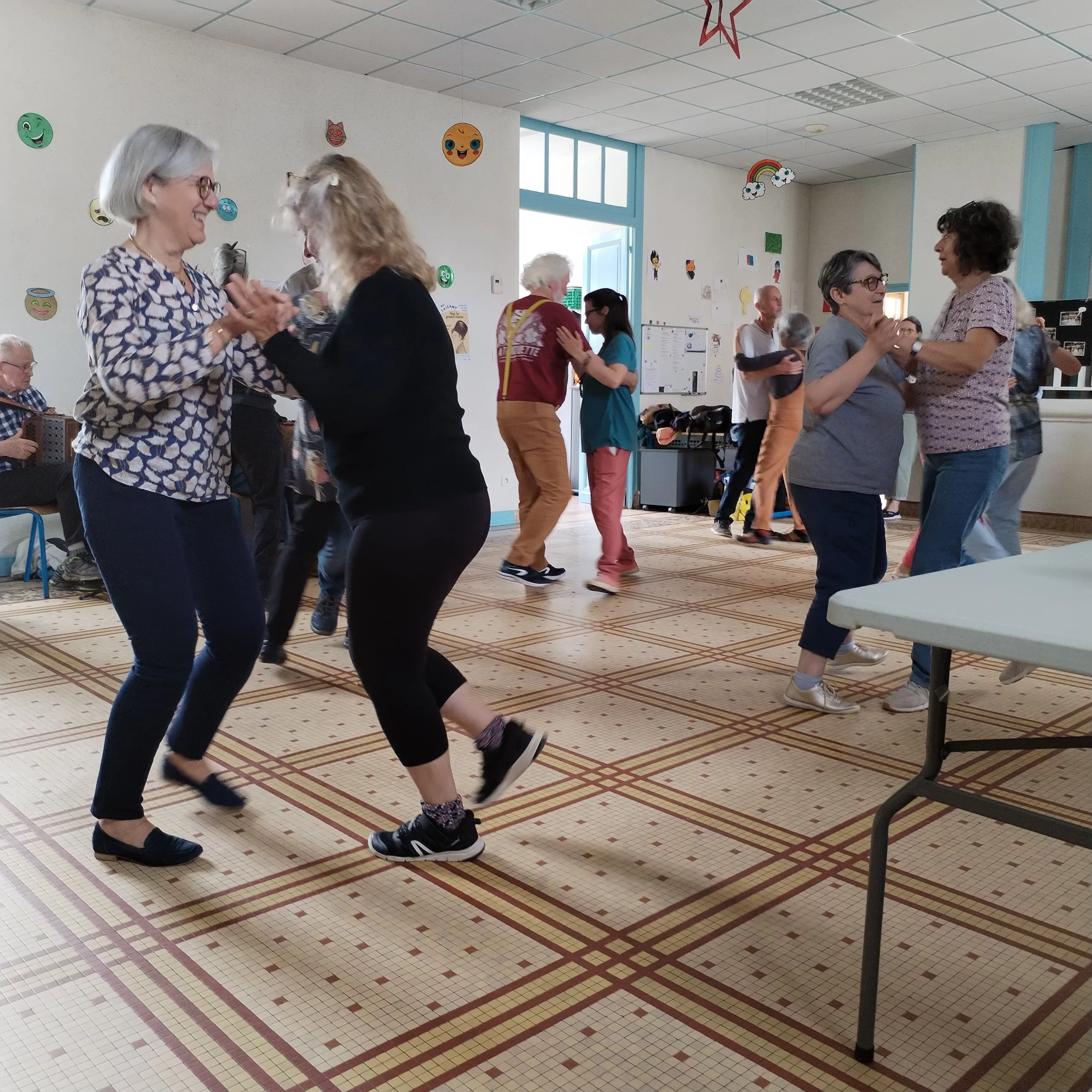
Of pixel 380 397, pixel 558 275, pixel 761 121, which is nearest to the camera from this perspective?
pixel 380 397

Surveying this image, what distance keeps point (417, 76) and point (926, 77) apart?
335cm

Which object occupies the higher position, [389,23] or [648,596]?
[389,23]

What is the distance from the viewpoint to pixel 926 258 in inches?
339

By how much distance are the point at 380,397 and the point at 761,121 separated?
7122 millimetres

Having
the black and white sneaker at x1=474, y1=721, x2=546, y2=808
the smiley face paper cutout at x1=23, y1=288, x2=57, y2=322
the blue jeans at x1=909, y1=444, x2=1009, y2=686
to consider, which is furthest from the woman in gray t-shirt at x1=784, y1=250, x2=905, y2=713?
the smiley face paper cutout at x1=23, y1=288, x2=57, y2=322

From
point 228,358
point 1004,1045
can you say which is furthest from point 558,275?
point 1004,1045

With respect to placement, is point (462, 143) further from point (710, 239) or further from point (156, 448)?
point (156, 448)

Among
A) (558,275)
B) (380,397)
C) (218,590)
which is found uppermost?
(558,275)

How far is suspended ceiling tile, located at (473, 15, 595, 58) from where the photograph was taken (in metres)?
5.64

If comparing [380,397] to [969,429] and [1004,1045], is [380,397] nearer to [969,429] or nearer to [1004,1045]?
[1004,1045]

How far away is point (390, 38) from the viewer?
581cm

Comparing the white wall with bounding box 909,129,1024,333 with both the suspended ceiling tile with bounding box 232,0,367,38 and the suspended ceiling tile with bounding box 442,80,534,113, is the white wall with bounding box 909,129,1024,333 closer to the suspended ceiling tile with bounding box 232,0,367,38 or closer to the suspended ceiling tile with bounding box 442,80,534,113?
the suspended ceiling tile with bounding box 442,80,534,113

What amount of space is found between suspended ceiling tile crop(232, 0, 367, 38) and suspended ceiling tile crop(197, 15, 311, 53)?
58 mm

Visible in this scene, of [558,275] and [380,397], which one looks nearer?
[380,397]
